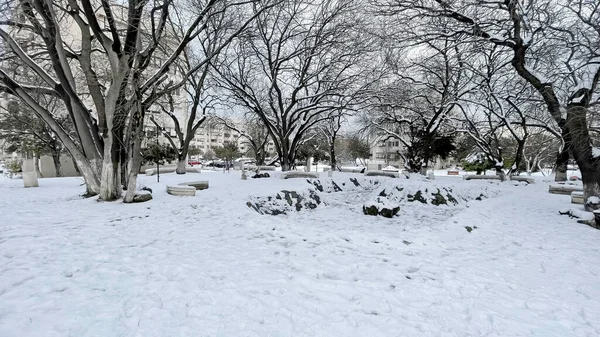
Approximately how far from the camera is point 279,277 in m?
3.67

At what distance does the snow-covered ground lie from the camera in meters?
2.65

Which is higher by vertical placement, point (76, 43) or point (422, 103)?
point (76, 43)

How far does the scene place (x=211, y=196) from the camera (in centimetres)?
930

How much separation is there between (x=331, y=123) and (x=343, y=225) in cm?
1944

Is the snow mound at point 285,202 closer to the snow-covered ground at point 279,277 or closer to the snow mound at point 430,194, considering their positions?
the snow-covered ground at point 279,277

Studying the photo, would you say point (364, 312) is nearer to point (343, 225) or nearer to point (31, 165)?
point (343, 225)

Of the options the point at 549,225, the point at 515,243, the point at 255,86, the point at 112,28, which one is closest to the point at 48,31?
the point at 112,28

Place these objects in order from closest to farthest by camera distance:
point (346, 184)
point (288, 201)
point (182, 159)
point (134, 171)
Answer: point (134, 171) < point (288, 201) < point (346, 184) < point (182, 159)

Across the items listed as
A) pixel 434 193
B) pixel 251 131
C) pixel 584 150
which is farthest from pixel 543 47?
pixel 251 131

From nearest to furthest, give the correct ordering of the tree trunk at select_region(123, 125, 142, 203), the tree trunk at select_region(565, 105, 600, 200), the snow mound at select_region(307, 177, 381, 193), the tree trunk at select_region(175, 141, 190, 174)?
the tree trunk at select_region(565, 105, 600, 200)
the tree trunk at select_region(123, 125, 142, 203)
the snow mound at select_region(307, 177, 381, 193)
the tree trunk at select_region(175, 141, 190, 174)

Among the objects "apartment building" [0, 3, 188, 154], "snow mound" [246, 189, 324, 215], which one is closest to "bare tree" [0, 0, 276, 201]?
"apartment building" [0, 3, 188, 154]

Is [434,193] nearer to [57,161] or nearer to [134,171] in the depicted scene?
[134,171]

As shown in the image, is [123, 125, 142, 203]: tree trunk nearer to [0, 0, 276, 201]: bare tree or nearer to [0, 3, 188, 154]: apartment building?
[0, 0, 276, 201]: bare tree

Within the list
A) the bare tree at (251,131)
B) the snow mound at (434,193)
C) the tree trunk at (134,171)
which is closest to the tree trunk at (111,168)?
the tree trunk at (134,171)
